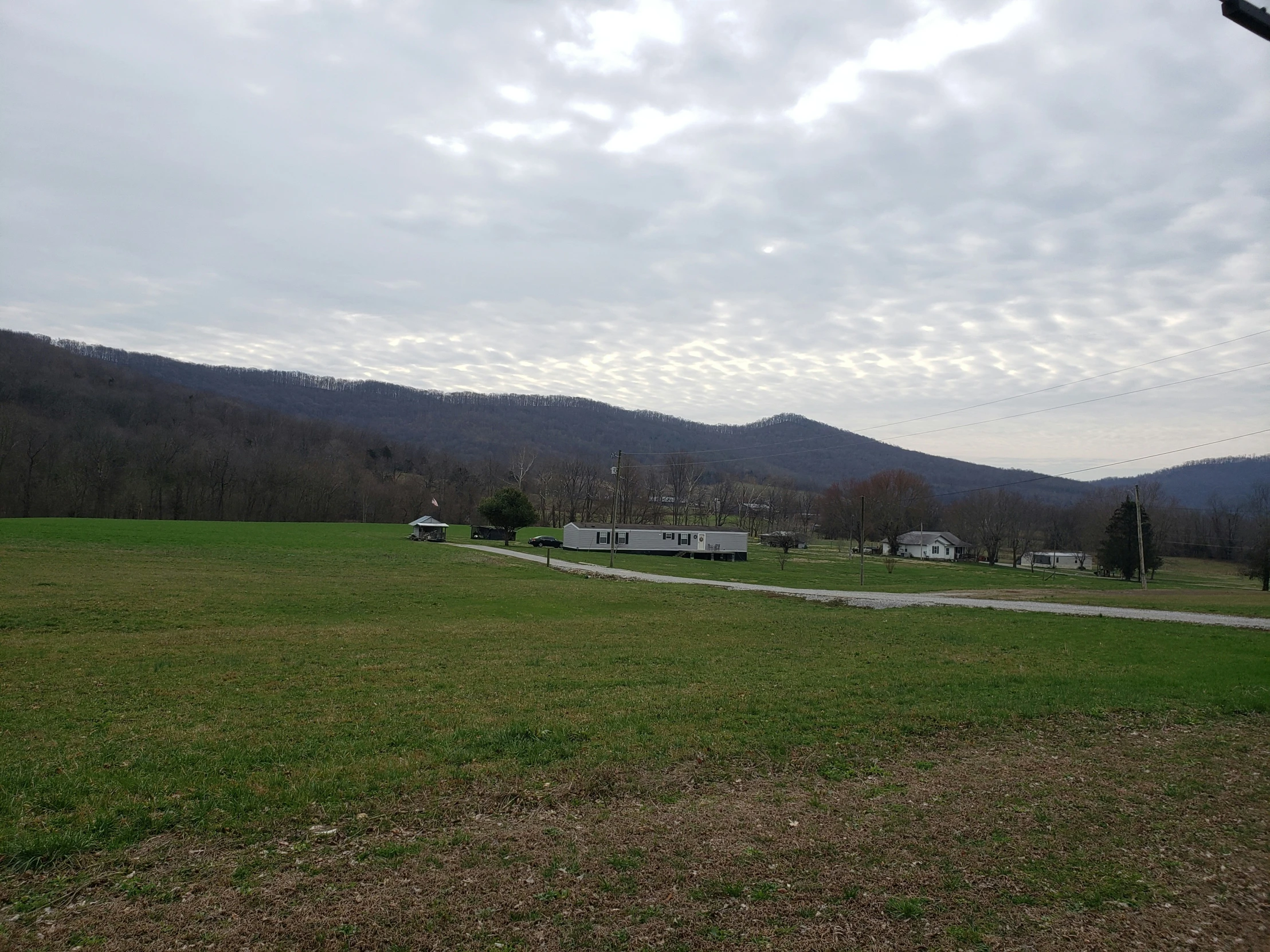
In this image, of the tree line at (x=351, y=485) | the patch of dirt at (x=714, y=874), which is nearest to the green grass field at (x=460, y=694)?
the patch of dirt at (x=714, y=874)

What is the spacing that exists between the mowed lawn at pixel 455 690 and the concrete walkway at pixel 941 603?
321 centimetres

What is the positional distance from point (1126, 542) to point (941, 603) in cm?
5923

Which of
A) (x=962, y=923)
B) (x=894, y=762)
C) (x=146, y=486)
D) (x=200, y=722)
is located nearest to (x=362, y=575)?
(x=200, y=722)

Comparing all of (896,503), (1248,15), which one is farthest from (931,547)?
(1248,15)

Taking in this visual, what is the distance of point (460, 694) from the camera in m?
11.8

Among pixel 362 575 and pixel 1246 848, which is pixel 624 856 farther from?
pixel 362 575

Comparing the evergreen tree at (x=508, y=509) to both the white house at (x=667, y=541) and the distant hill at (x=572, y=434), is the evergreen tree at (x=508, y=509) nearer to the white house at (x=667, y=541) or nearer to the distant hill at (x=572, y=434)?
the white house at (x=667, y=541)

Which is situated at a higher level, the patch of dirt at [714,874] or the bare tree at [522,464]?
the bare tree at [522,464]

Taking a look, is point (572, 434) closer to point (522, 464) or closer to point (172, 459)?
point (522, 464)

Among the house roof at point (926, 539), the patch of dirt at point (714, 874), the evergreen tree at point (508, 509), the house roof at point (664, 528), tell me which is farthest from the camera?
the house roof at point (926, 539)

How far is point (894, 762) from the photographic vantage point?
896 centimetres

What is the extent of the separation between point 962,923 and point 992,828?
206cm

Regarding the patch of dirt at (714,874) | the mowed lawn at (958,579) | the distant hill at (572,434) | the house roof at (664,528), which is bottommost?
the mowed lawn at (958,579)

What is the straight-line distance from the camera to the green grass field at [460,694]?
7.25 metres
